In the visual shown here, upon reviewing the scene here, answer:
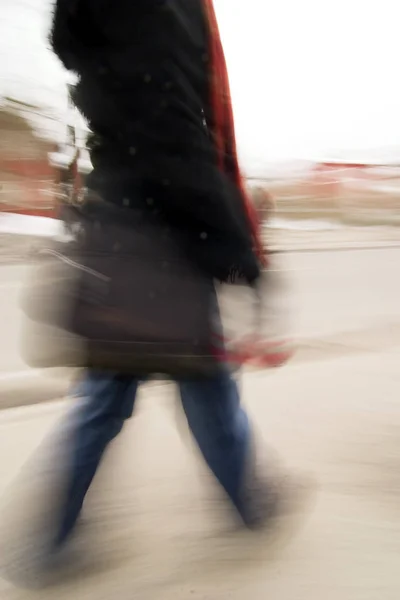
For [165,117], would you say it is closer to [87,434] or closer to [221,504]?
[87,434]

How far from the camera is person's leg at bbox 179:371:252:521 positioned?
1.51 m

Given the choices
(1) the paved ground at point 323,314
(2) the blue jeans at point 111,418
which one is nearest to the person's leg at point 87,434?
(2) the blue jeans at point 111,418

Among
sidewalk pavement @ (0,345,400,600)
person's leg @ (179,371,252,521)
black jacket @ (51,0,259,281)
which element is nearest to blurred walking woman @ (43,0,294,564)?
black jacket @ (51,0,259,281)

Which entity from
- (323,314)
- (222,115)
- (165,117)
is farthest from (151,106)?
(323,314)

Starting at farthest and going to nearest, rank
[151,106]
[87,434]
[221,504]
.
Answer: [221,504] < [87,434] < [151,106]

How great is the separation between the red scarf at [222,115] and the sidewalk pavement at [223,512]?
495 mm

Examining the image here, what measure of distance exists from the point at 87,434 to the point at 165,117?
66 centimetres

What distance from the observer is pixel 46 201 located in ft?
5.32

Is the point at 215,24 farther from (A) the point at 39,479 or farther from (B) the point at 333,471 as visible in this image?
(B) the point at 333,471

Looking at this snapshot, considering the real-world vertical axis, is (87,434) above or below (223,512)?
above

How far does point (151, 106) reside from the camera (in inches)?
49.5

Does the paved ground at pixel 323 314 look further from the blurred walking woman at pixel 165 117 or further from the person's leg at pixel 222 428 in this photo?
the blurred walking woman at pixel 165 117

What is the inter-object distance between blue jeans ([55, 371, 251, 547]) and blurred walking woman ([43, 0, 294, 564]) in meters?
0.29

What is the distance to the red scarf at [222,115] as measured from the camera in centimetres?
129
